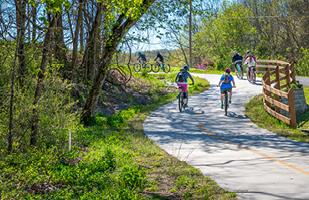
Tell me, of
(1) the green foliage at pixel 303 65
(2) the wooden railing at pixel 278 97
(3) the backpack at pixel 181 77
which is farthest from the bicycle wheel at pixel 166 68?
(3) the backpack at pixel 181 77

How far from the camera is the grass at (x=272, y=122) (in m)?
11.5

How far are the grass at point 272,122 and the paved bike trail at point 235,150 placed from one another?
419 mm

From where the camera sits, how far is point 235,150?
30.3 feet

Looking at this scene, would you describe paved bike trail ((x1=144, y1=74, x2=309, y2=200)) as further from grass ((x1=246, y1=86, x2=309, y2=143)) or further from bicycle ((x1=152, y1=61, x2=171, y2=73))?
bicycle ((x1=152, y1=61, x2=171, y2=73))

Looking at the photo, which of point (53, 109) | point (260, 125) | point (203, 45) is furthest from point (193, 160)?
point (203, 45)

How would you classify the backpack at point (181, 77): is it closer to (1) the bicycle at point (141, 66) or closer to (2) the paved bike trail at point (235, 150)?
(2) the paved bike trail at point (235, 150)

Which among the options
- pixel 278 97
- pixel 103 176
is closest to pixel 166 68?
pixel 278 97

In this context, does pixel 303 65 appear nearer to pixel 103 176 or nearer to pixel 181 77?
pixel 181 77

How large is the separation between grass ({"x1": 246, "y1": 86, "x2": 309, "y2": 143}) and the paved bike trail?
0.42 metres

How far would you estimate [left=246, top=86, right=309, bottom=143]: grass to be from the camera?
11.5 meters

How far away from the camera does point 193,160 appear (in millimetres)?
8195

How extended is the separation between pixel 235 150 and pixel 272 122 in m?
5.29

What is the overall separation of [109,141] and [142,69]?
22.7 meters

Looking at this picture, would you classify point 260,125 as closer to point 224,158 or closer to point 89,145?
point 224,158
